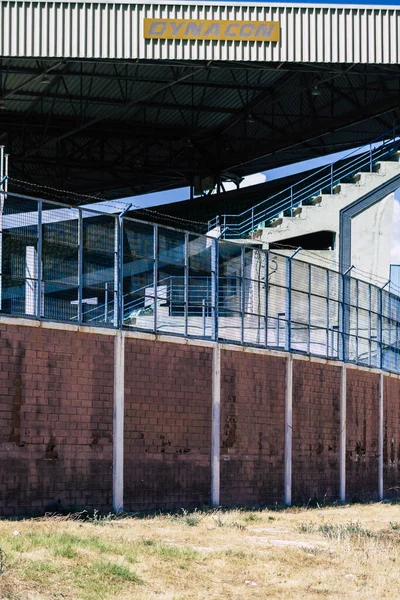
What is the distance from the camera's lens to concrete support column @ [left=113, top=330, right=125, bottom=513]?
26.0 m

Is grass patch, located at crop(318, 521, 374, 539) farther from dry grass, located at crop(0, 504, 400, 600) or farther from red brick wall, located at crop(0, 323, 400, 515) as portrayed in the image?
red brick wall, located at crop(0, 323, 400, 515)

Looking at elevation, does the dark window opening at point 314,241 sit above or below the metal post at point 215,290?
above

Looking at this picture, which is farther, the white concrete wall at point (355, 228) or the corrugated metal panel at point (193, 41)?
the white concrete wall at point (355, 228)

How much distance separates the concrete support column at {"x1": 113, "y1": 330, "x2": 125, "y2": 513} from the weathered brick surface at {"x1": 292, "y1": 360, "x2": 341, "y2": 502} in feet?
25.2

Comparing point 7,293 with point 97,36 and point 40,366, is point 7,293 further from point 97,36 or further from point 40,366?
point 97,36

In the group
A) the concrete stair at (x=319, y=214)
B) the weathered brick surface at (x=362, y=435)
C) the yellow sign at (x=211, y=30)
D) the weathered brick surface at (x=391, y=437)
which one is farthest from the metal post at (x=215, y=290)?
the concrete stair at (x=319, y=214)

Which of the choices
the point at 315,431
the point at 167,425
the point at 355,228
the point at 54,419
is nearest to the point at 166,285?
the point at 167,425

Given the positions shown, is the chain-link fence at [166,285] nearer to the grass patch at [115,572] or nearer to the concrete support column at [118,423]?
the concrete support column at [118,423]

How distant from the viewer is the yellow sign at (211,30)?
40000 mm

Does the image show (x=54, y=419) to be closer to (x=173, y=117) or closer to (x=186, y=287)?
(x=186, y=287)

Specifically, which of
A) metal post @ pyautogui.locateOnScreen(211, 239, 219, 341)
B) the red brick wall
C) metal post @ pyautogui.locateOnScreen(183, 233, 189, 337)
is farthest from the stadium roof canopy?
metal post @ pyautogui.locateOnScreen(183, 233, 189, 337)

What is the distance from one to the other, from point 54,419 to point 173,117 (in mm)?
32914

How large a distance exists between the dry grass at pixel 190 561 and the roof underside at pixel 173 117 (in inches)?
868

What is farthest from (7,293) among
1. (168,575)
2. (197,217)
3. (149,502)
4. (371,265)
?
(197,217)
